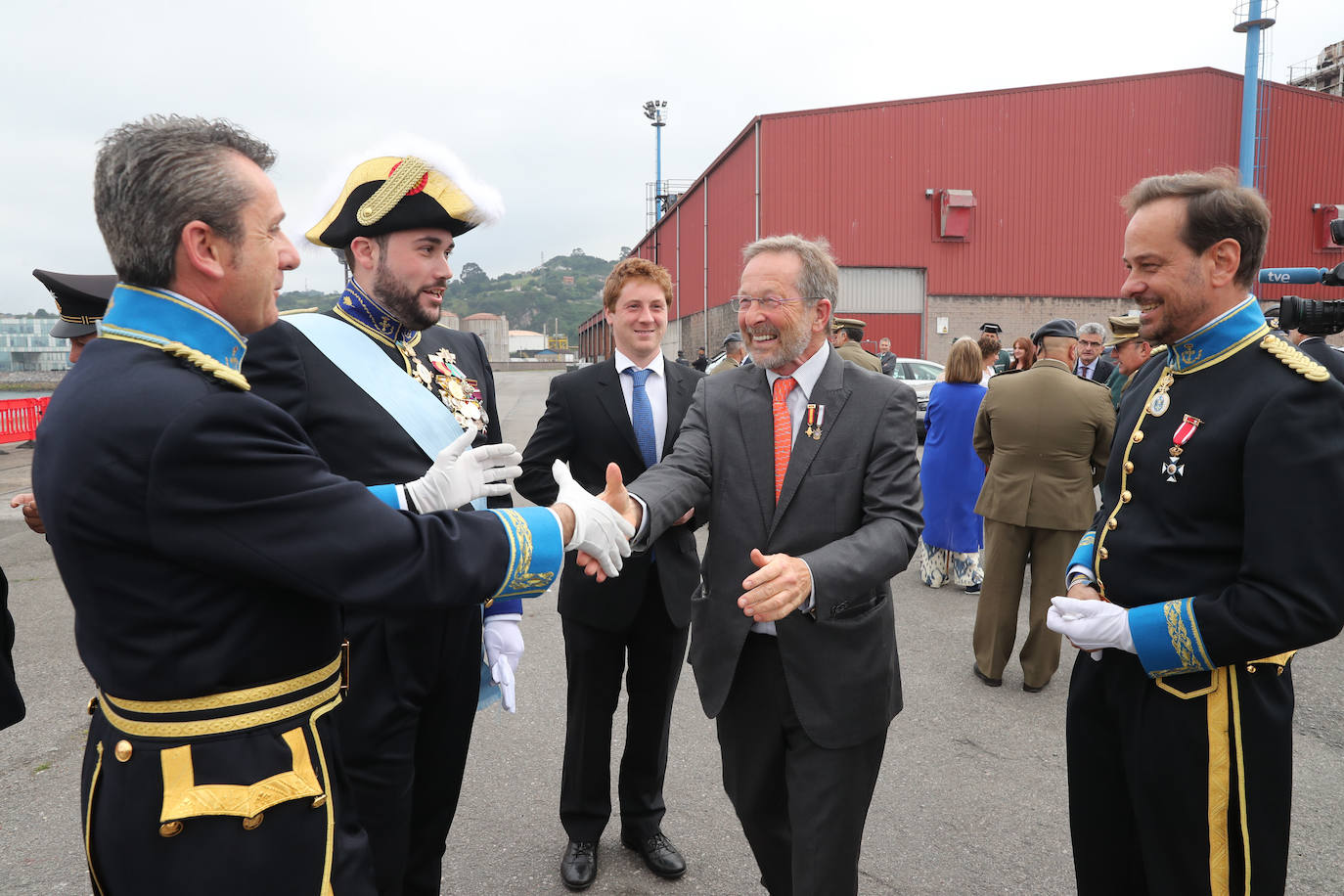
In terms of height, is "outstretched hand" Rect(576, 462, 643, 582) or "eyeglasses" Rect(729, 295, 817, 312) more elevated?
"eyeglasses" Rect(729, 295, 817, 312)

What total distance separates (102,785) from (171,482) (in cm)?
63

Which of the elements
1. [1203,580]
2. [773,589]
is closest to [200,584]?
[773,589]

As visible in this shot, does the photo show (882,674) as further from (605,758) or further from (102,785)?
(102,785)

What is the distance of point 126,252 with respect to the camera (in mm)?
1480

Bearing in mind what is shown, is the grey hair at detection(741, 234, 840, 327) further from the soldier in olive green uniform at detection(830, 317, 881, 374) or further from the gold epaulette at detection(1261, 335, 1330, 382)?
the soldier in olive green uniform at detection(830, 317, 881, 374)

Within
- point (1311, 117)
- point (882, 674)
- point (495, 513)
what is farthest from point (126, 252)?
point (1311, 117)

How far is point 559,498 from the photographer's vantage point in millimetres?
2203

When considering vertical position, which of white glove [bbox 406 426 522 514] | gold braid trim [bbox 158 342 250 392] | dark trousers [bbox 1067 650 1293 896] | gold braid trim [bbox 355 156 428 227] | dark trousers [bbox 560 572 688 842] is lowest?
dark trousers [bbox 560 572 688 842]

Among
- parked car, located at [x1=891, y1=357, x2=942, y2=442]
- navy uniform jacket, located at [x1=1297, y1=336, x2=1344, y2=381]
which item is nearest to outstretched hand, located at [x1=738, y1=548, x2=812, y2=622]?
navy uniform jacket, located at [x1=1297, y1=336, x2=1344, y2=381]

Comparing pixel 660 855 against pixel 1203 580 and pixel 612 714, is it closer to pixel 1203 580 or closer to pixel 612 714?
pixel 612 714

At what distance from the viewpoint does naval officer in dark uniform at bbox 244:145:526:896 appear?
86.2 inches

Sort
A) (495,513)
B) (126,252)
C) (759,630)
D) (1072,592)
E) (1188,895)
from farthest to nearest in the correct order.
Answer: (759,630) → (1072,592) → (1188,895) → (495,513) → (126,252)

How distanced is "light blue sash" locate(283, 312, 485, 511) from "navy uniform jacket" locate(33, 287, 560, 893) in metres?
0.73

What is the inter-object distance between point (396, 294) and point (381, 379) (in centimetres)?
28
